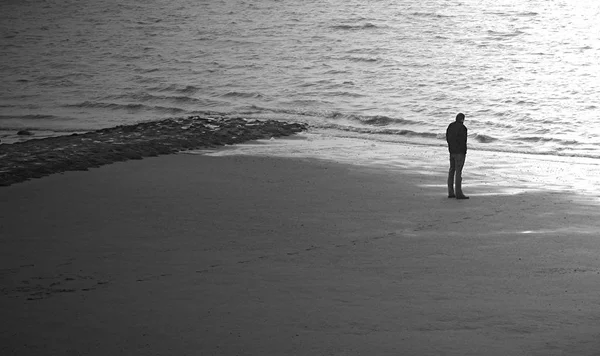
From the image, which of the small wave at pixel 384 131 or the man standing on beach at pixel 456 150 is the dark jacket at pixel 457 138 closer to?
the man standing on beach at pixel 456 150

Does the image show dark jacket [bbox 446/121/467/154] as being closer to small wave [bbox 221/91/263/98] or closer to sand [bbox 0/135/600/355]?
sand [bbox 0/135/600/355]

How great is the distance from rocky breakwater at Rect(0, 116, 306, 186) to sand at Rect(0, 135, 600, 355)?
78 cm

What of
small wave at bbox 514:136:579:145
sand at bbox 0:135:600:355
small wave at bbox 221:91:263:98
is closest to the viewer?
sand at bbox 0:135:600:355

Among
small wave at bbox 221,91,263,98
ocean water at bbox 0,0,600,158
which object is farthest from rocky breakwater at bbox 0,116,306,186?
small wave at bbox 221,91,263,98

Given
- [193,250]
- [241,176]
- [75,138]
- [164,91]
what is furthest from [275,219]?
[164,91]

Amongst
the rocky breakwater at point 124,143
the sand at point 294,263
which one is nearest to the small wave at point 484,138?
the rocky breakwater at point 124,143

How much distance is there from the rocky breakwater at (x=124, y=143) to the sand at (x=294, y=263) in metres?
0.78

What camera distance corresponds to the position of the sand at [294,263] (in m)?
8.20

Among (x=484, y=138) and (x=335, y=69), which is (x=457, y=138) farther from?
(x=335, y=69)

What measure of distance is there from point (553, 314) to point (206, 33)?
145 feet

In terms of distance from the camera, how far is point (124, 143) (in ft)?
61.5

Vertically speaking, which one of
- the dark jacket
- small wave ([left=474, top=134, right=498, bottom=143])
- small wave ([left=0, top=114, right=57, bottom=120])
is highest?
the dark jacket

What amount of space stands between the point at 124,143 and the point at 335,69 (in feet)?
66.2

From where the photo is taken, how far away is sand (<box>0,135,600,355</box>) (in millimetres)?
8203
